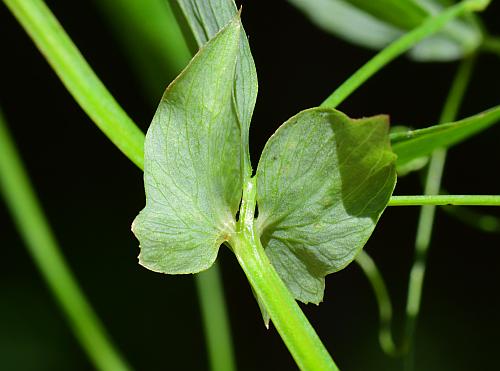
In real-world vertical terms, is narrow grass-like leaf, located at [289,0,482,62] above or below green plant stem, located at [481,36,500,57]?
above

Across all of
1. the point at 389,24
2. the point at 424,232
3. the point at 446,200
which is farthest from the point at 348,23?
the point at 446,200

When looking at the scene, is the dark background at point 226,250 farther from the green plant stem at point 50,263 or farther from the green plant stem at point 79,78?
the green plant stem at point 79,78

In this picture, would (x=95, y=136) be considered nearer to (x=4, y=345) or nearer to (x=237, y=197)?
(x=4, y=345)

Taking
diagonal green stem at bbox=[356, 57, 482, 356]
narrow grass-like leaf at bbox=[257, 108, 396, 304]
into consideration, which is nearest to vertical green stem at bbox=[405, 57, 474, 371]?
diagonal green stem at bbox=[356, 57, 482, 356]

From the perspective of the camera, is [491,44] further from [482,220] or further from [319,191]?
[319,191]

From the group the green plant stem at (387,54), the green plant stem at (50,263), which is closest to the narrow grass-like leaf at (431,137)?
the green plant stem at (387,54)

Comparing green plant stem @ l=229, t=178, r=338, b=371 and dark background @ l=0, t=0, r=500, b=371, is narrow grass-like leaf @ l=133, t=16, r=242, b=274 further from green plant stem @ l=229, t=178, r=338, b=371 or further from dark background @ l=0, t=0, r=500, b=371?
dark background @ l=0, t=0, r=500, b=371

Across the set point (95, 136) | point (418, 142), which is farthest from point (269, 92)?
point (418, 142)
